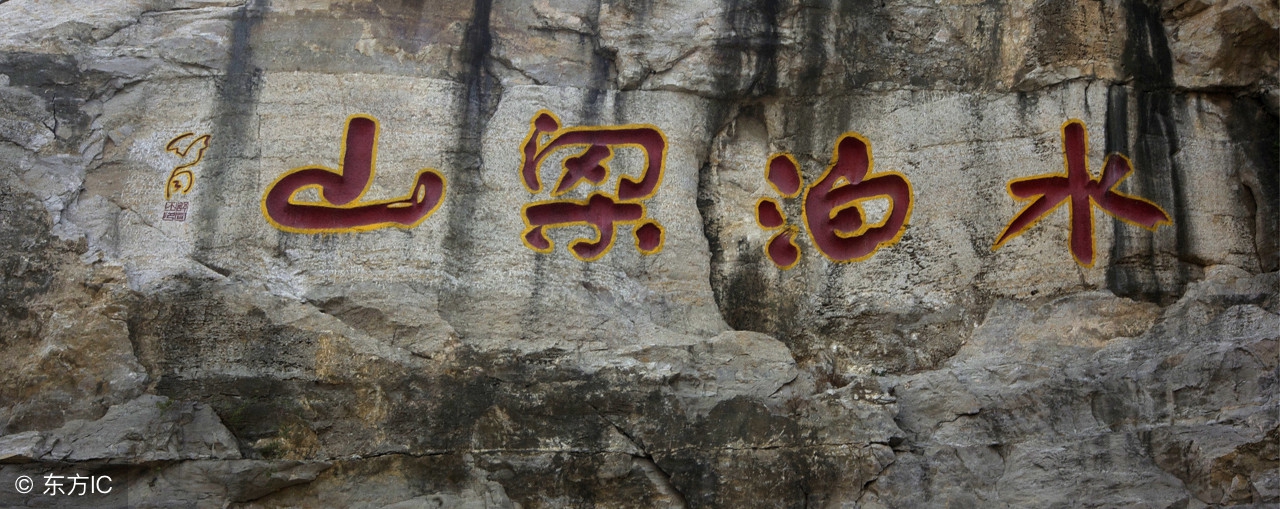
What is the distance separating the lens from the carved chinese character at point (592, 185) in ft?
24.8

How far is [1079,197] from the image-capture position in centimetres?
745

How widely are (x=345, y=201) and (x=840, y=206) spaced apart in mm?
2835

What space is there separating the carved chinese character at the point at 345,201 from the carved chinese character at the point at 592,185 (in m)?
0.55

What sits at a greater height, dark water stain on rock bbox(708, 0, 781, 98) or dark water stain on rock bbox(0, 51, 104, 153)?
dark water stain on rock bbox(708, 0, 781, 98)

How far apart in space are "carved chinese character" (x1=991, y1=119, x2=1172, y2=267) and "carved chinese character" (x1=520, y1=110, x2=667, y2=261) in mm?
1986

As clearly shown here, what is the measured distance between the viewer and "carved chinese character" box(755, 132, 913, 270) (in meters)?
7.64

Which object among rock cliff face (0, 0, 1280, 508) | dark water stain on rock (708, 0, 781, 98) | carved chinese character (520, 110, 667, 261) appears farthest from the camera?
dark water stain on rock (708, 0, 781, 98)

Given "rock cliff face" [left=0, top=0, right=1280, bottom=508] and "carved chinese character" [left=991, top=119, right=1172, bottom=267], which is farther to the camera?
"carved chinese character" [left=991, top=119, right=1172, bottom=267]

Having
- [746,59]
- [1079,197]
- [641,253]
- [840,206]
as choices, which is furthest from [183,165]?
[1079,197]

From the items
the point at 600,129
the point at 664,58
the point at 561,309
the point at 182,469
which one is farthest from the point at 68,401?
the point at 664,58

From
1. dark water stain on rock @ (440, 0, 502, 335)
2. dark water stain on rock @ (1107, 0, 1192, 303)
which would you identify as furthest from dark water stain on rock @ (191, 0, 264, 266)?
Answer: dark water stain on rock @ (1107, 0, 1192, 303)

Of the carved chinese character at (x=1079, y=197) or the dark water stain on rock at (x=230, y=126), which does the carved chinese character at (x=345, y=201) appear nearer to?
the dark water stain on rock at (x=230, y=126)

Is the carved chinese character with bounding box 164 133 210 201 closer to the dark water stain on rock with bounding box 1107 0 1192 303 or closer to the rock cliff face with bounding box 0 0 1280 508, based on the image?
the rock cliff face with bounding box 0 0 1280 508

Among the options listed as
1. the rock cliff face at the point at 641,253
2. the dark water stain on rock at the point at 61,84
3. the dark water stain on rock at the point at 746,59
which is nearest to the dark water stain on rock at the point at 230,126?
the rock cliff face at the point at 641,253
